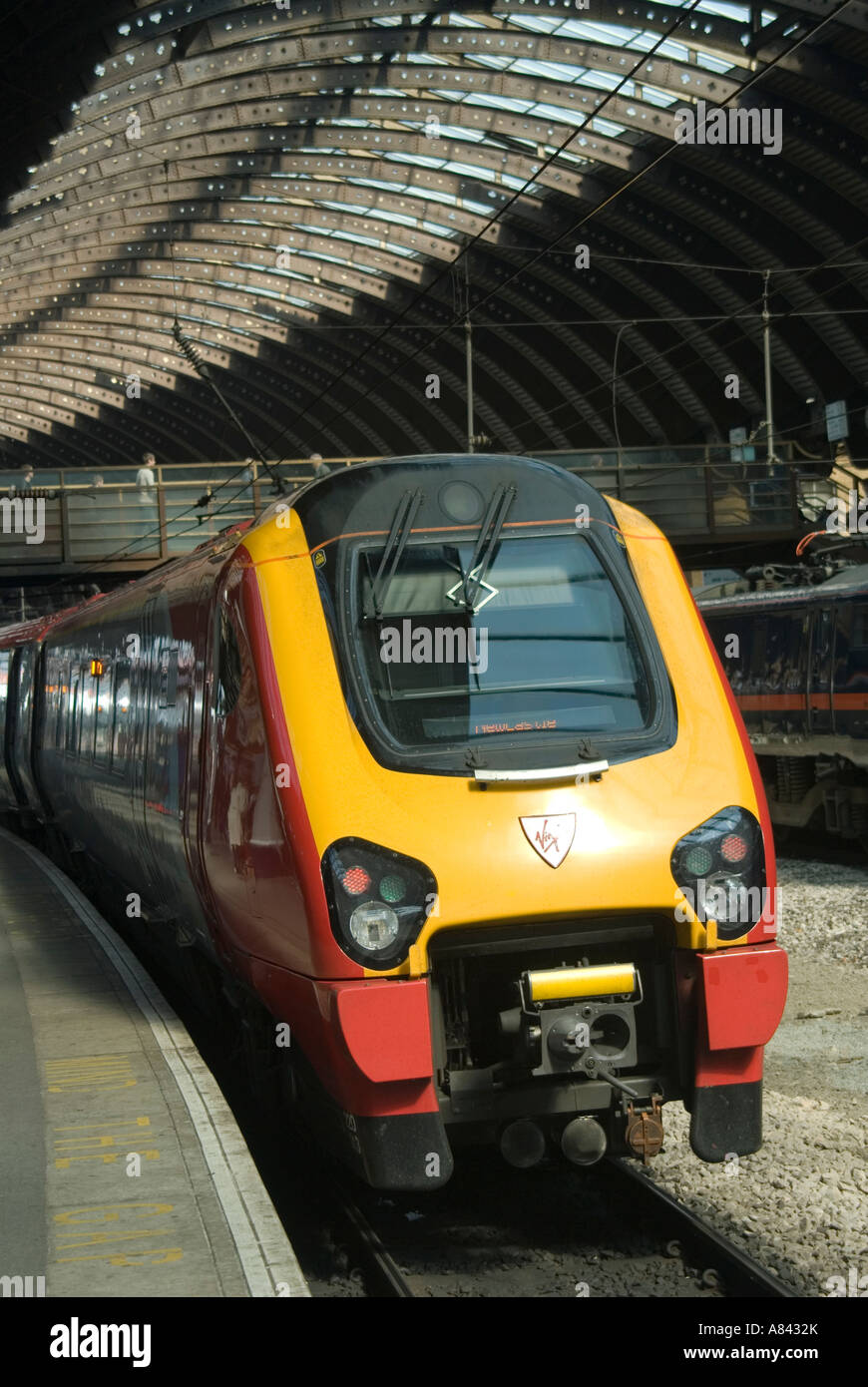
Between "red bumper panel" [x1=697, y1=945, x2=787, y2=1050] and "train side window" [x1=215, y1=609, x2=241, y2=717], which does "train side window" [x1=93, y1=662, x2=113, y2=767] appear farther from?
"red bumper panel" [x1=697, y1=945, x2=787, y2=1050]

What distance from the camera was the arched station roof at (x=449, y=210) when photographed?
2884 centimetres

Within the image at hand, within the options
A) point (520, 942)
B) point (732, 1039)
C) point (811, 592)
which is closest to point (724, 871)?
point (732, 1039)

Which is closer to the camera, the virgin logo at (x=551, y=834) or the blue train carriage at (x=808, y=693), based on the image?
the virgin logo at (x=551, y=834)

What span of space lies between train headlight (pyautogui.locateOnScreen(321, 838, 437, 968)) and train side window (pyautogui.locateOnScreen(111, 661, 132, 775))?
5.22 m

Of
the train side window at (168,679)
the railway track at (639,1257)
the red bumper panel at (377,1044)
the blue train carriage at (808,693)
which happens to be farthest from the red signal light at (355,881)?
the blue train carriage at (808,693)

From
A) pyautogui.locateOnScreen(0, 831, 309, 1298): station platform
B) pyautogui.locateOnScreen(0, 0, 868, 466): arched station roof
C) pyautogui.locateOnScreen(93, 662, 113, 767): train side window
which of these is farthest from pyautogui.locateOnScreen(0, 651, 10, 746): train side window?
pyautogui.locateOnScreen(0, 831, 309, 1298): station platform

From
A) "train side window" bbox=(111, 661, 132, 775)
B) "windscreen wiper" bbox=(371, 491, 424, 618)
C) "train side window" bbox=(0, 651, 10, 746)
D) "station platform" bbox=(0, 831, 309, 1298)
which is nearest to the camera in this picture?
"station platform" bbox=(0, 831, 309, 1298)

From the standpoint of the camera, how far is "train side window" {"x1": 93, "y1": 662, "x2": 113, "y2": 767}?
1210cm

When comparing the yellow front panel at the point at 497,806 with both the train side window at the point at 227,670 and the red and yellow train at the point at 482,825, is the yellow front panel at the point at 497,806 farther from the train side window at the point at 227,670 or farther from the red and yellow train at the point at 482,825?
the train side window at the point at 227,670

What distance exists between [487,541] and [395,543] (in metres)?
0.40

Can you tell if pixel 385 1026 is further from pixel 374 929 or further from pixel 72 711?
pixel 72 711

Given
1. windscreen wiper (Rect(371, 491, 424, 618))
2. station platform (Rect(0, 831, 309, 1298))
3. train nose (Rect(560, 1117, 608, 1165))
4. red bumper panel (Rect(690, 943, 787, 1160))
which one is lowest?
station platform (Rect(0, 831, 309, 1298))

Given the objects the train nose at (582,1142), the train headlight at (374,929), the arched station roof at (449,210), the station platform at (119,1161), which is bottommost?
the station platform at (119,1161)

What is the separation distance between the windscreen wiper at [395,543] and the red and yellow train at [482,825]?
0.03 ft
